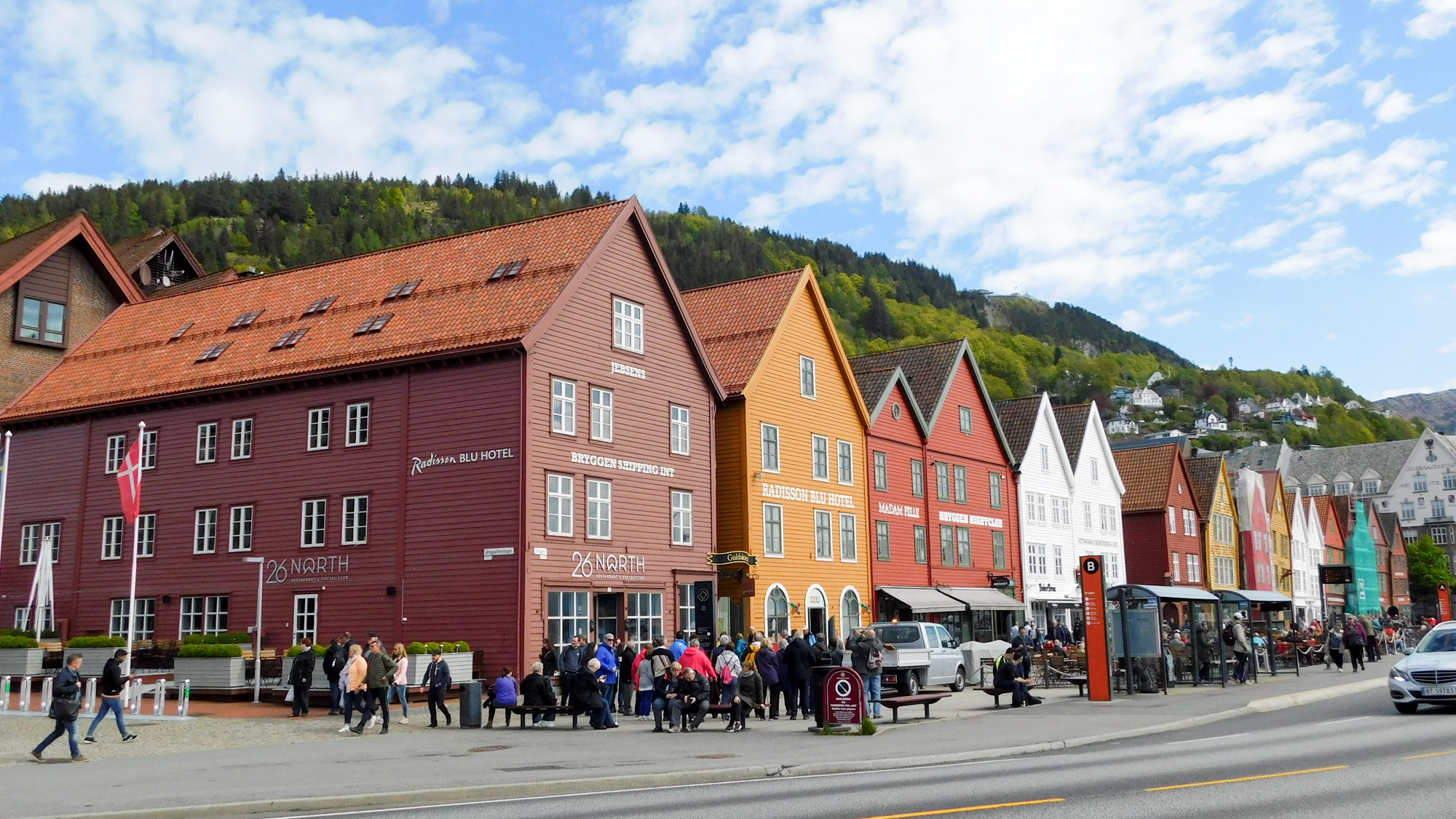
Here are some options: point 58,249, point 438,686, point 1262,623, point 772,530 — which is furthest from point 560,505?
point 1262,623

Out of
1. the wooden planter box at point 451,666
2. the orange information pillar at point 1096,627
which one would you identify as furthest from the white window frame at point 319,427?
the orange information pillar at point 1096,627

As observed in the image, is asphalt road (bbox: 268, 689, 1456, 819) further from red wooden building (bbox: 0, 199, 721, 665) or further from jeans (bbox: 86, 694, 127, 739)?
red wooden building (bbox: 0, 199, 721, 665)

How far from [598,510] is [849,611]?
12.5 metres

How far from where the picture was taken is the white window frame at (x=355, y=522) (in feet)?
101

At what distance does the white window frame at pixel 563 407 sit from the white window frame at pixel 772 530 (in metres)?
8.44

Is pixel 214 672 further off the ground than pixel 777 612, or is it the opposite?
pixel 777 612

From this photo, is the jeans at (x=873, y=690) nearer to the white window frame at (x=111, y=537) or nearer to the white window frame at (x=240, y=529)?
the white window frame at (x=240, y=529)

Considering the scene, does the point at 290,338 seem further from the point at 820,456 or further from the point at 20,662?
the point at 820,456

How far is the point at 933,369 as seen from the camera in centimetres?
4891

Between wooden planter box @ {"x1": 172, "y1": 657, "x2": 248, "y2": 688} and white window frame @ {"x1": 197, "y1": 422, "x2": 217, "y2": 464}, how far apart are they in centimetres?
752

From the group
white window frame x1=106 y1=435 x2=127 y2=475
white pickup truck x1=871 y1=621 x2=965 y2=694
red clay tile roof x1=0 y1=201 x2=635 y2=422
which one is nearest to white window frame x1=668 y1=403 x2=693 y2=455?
red clay tile roof x1=0 y1=201 x2=635 y2=422

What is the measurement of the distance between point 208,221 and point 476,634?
131358 millimetres

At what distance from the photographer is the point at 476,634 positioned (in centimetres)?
2880

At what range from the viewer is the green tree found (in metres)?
120
